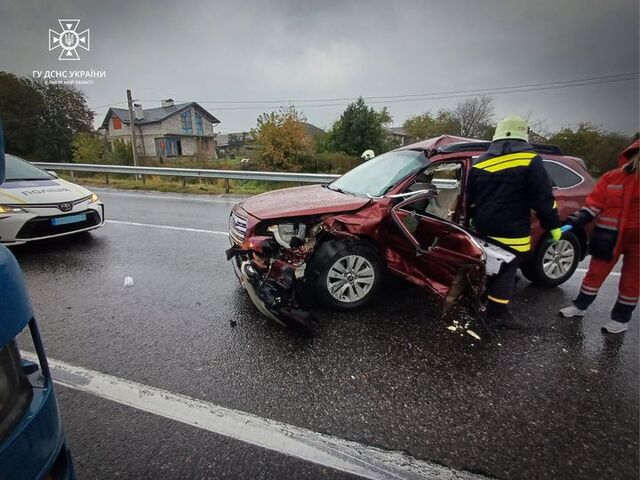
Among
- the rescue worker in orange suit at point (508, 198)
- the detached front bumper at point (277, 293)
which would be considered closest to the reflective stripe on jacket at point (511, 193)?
the rescue worker in orange suit at point (508, 198)

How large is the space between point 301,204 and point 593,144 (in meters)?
24.3

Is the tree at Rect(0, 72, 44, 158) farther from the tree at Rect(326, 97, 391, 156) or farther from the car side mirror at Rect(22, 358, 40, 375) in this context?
the car side mirror at Rect(22, 358, 40, 375)

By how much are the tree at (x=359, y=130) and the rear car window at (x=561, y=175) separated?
2707cm

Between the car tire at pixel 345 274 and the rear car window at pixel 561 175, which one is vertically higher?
the rear car window at pixel 561 175

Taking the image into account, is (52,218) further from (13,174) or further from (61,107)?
(61,107)

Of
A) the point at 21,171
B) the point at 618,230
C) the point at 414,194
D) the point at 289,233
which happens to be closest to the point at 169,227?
the point at 21,171

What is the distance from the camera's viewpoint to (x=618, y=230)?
2.98 m

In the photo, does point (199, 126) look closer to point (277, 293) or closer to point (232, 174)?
point (232, 174)

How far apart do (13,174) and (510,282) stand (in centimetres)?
674

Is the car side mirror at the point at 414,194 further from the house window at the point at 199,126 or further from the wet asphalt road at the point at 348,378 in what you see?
the house window at the point at 199,126

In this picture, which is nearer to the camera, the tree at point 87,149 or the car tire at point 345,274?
the car tire at point 345,274

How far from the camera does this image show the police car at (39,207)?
4254 millimetres

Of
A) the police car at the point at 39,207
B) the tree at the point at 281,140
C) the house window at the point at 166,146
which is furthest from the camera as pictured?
the house window at the point at 166,146

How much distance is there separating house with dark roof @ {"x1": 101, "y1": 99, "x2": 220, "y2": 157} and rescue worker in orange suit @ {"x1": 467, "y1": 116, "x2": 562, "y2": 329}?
4010cm
